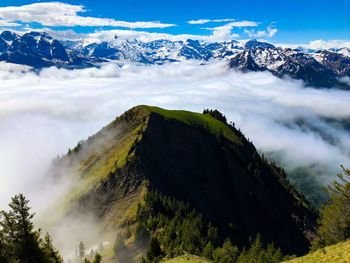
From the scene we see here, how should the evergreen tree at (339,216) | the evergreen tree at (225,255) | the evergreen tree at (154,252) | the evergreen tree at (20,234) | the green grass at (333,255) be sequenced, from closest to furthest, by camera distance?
the green grass at (333,255), the evergreen tree at (20,234), the evergreen tree at (339,216), the evergreen tree at (225,255), the evergreen tree at (154,252)

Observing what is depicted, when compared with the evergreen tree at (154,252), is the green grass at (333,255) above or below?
above

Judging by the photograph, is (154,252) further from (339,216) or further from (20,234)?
(20,234)

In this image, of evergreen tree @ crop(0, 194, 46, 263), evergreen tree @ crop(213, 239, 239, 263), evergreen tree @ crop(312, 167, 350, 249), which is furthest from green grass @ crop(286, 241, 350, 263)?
evergreen tree @ crop(213, 239, 239, 263)

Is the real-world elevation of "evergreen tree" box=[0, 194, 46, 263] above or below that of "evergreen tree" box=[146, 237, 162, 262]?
above


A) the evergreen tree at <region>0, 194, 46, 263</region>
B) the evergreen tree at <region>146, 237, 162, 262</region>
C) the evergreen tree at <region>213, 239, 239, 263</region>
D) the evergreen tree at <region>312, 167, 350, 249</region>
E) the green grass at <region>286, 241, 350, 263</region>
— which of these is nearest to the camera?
the green grass at <region>286, 241, 350, 263</region>

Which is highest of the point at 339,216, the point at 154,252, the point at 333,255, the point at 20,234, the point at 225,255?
the point at 333,255

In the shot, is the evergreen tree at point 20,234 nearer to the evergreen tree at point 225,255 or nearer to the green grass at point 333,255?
the green grass at point 333,255

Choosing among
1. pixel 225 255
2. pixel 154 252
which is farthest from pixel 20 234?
pixel 225 255

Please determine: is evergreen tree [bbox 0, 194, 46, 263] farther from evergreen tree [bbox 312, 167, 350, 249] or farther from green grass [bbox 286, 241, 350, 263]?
evergreen tree [bbox 312, 167, 350, 249]

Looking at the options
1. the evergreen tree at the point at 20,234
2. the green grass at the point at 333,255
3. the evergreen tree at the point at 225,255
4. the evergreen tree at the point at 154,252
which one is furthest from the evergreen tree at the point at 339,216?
the evergreen tree at the point at 154,252

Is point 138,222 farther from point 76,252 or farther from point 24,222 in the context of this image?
point 24,222

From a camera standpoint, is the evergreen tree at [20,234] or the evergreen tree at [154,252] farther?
the evergreen tree at [154,252]

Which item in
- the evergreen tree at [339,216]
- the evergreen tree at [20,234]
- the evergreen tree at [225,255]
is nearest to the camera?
the evergreen tree at [20,234]
